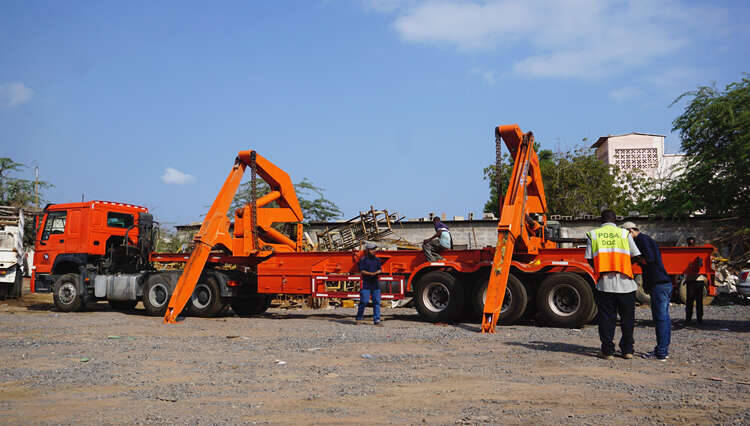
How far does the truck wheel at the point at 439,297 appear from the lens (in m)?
12.5

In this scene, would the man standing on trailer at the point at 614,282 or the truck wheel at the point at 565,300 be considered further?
the truck wheel at the point at 565,300

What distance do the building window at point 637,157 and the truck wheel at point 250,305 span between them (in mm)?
39950

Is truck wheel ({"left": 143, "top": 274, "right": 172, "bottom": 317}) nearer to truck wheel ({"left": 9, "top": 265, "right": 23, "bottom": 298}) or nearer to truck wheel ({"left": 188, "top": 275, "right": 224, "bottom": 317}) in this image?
truck wheel ({"left": 188, "top": 275, "right": 224, "bottom": 317})

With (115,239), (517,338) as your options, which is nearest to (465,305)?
(517,338)

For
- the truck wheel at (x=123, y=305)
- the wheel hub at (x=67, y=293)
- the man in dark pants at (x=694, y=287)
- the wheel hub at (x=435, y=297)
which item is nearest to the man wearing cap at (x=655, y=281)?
the man in dark pants at (x=694, y=287)

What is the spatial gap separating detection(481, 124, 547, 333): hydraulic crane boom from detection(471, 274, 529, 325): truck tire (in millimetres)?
482

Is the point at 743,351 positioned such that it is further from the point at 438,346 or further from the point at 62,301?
the point at 62,301

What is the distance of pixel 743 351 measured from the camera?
8.60 metres

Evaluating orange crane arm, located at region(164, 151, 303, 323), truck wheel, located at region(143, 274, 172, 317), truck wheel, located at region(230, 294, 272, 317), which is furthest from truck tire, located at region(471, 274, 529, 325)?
truck wheel, located at region(143, 274, 172, 317)

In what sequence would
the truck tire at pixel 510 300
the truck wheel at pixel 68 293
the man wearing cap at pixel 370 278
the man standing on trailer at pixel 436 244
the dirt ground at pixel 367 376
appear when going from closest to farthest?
the dirt ground at pixel 367 376
the truck tire at pixel 510 300
the man wearing cap at pixel 370 278
the man standing on trailer at pixel 436 244
the truck wheel at pixel 68 293

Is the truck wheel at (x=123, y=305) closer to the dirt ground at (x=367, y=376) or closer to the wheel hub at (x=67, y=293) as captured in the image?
the wheel hub at (x=67, y=293)

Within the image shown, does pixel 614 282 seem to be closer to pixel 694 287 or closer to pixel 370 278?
pixel 694 287

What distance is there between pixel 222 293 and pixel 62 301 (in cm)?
495

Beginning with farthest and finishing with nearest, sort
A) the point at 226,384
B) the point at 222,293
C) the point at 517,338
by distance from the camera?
the point at 222,293 < the point at 517,338 < the point at 226,384
